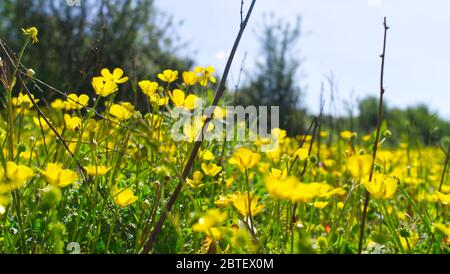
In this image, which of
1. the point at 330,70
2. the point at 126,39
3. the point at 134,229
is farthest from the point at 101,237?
the point at 126,39

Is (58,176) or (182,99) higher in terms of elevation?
(182,99)

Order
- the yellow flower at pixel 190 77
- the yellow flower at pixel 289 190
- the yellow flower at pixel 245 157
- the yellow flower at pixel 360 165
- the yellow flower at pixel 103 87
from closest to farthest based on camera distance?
the yellow flower at pixel 289 190, the yellow flower at pixel 360 165, the yellow flower at pixel 245 157, the yellow flower at pixel 103 87, the yellow flower at pixel 190 77

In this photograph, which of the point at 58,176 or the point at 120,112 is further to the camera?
the point at 120,112

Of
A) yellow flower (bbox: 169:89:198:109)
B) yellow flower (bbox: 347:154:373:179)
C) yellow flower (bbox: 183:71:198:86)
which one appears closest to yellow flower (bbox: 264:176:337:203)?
yellow flower (bbox: 347:154:373:179)

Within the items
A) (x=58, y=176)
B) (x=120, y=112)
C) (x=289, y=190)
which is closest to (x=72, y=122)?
(x=120, y=112)

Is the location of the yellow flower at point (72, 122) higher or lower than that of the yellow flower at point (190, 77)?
lower

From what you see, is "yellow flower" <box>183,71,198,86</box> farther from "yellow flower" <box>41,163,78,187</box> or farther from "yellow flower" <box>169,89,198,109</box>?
"yellow flower" <box>41,163,78,187</box>

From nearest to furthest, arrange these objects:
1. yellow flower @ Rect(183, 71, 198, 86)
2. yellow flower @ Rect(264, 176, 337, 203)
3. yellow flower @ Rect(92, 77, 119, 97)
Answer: yellow flower @ Rect(264, 176, 337, 203) < yellow flower @ Rect(92, 77, 119, 97) < yellow flower @ Rect(183, 71, 198, 86)

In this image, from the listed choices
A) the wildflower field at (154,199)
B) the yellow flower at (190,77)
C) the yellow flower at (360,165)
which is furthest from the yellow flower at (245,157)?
the yellow flower at (190,77)

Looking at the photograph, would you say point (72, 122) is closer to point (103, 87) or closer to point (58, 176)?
point (103, 87)

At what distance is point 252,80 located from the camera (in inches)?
701

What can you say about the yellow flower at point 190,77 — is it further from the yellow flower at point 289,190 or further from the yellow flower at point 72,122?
the yellow flower at point 289,190
